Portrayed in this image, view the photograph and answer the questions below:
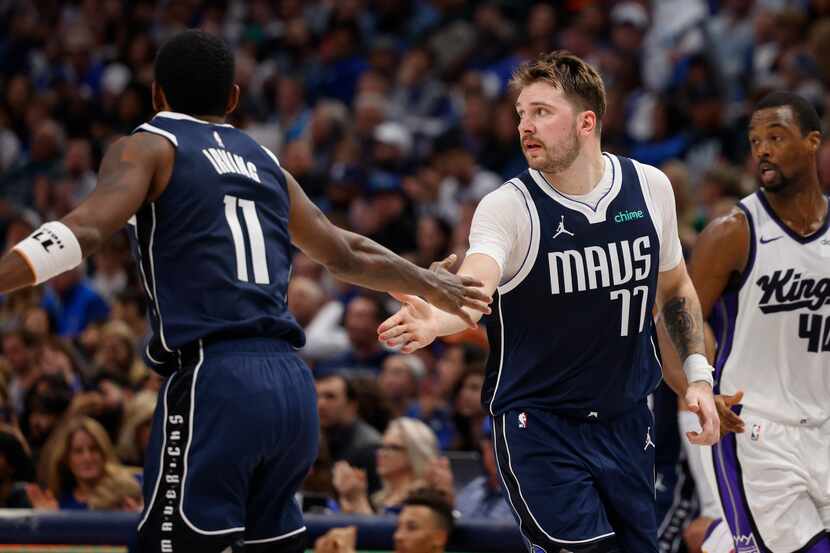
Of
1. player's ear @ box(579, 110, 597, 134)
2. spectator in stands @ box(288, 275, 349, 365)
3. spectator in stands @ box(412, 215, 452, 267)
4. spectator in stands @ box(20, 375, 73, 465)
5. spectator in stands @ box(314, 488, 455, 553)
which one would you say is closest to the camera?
player's ear @ box(579, 110, 597, 134)

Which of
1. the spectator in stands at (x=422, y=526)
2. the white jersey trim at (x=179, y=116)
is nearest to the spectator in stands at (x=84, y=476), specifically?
the spectator in stands at (x=422, y=526)

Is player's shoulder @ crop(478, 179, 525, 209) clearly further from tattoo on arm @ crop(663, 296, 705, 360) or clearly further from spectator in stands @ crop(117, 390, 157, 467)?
spectator in stands @ crop(117, 390, 157, 467)

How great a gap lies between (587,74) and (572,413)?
134 centimetres

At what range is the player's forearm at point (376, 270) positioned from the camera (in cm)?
484

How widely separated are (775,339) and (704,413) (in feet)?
2.69

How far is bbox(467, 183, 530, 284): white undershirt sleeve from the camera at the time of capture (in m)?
5.05

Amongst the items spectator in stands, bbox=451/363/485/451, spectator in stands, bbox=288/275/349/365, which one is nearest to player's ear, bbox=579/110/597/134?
spectator in stands, bbox=451/363/485/451

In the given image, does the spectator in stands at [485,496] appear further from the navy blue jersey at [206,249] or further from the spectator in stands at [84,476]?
the navy blue jersey at [206,249]

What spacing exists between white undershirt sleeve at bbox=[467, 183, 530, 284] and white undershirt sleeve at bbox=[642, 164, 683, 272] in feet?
1.98

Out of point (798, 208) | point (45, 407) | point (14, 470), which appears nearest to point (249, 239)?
point (798, 208)

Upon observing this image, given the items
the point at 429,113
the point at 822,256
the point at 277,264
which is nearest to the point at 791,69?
the point at 429,113

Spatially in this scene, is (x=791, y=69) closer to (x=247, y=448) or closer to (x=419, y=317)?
(x=419, y=317)

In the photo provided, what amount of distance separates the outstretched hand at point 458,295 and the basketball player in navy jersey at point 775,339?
4.19 ft

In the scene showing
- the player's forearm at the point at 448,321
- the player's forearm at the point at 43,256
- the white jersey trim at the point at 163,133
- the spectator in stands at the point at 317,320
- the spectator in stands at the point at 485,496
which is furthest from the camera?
the spectator in stands at the point at 317,320
